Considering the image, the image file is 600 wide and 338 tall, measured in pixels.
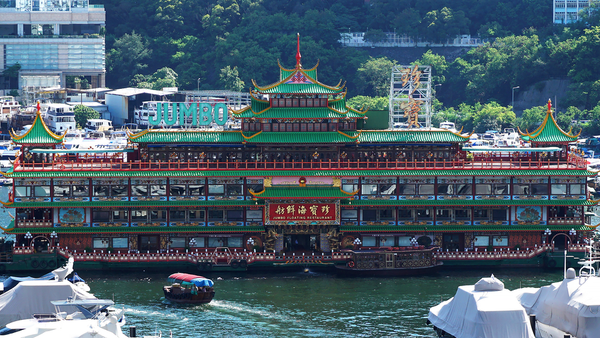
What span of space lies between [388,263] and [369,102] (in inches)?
3729

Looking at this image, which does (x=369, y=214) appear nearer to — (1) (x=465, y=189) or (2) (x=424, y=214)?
→ (2) (x=424, y=214)

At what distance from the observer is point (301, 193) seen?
9644 centimetres

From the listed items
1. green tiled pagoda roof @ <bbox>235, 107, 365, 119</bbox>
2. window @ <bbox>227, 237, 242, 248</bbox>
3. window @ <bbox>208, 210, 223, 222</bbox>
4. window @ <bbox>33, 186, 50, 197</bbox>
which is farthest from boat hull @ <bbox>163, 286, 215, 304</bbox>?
green tiled pagoda roof @ <bbox>235, 107, 365, 119</bbox>

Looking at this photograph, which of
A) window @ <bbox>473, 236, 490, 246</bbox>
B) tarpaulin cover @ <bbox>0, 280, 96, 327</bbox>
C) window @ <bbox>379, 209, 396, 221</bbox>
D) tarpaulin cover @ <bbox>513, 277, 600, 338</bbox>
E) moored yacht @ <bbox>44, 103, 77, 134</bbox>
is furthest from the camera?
moored yacht @ <bbox>44, 103, 77, 134</bbox>

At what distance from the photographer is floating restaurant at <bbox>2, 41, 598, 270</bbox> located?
95375mm

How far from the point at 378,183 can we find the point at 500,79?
101m

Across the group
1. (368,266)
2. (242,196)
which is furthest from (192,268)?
(368,266)

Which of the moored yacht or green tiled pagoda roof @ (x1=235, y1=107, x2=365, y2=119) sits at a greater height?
the moored yacht

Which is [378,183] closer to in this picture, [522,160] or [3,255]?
[522,160]


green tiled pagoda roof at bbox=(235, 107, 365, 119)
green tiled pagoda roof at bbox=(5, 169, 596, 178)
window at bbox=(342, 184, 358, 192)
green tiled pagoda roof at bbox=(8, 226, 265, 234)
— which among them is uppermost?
green tiled pagoda roof at bbox=(235, 107, 365, 119)

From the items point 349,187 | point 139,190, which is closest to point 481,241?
point 349,187

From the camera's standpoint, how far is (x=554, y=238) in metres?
98.2

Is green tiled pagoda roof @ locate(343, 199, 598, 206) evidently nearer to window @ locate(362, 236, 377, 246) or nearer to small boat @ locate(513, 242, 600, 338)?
window @ locate(362, 236, 377, 246)

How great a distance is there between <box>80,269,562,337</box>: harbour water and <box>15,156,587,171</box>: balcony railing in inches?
355
